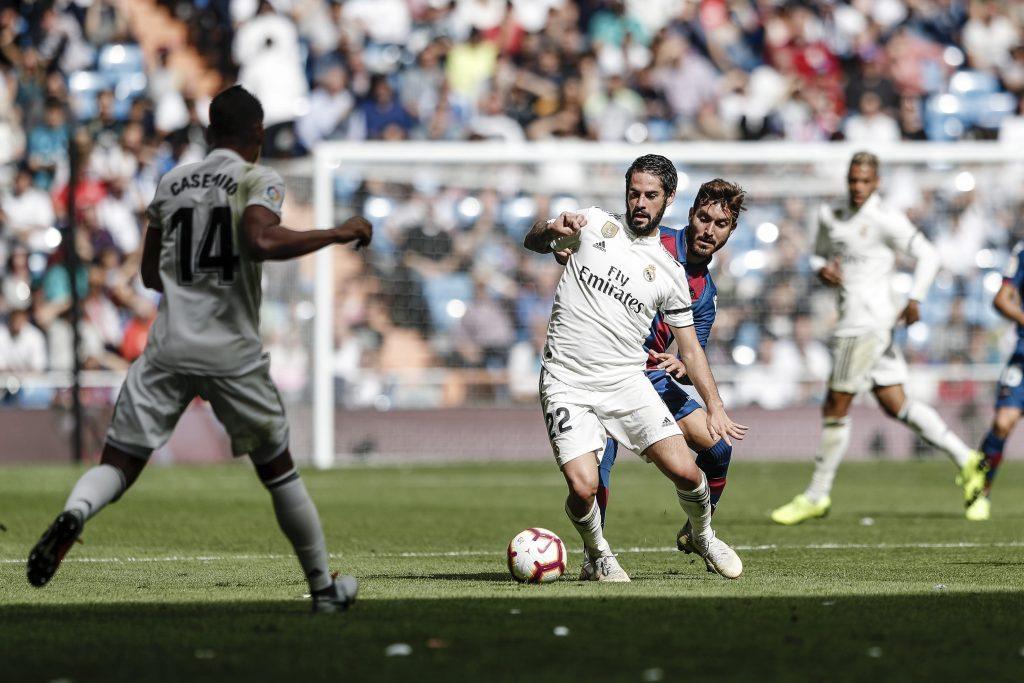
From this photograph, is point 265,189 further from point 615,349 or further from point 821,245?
point 821,245

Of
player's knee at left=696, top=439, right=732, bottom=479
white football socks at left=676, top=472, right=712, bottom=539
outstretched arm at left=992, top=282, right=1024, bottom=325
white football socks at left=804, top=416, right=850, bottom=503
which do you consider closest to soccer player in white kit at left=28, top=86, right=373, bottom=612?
white football socks at left=676, top=472, right=712, bottom=539

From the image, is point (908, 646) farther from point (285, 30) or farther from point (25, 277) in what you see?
point (285, 30)

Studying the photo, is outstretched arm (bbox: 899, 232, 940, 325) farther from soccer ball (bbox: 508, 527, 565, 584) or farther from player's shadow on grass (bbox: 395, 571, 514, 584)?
soccer ball (bbox: 508, 527, 565, 584)

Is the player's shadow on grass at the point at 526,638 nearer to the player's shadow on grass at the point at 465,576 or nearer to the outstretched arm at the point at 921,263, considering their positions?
the player's shadow on grass at the point at 465,576

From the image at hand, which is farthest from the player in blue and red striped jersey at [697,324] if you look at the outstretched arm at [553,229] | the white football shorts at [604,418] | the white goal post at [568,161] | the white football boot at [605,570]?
the white goal post at [568,161]

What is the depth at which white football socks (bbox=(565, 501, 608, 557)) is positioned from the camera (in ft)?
27.2

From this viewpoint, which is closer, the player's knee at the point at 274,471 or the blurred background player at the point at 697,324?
the player's knee at the point at 274,471

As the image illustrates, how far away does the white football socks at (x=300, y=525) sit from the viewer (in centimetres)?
678

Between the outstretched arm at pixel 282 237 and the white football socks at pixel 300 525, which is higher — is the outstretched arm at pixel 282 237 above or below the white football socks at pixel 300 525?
above

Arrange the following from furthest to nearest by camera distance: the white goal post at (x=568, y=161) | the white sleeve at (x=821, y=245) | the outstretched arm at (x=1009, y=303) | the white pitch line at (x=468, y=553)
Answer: the white goal post at (x=568, y=161)
the white sleeve at (x=821, y=245)
the outstretched arm at (x=1009, y=303)
the white pitch line at (x=468, y=553)

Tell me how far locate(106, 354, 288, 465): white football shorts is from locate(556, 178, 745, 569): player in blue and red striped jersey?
2.43 meters

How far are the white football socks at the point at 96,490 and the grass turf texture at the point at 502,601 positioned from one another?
43 centimetres

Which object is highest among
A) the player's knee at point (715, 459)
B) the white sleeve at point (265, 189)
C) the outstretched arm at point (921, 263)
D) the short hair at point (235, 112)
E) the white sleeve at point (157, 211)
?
the short hair at point (235, 112)

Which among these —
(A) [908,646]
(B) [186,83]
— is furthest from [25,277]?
(A) [908,646]
